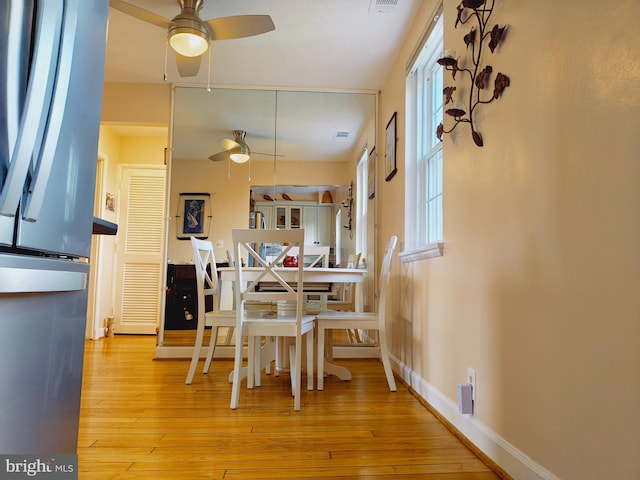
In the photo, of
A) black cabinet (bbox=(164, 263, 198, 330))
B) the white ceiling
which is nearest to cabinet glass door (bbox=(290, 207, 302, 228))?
the white ceiling

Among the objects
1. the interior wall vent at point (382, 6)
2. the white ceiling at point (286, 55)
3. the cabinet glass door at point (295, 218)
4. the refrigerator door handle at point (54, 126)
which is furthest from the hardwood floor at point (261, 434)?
the interior wall vent at point (382, 6)

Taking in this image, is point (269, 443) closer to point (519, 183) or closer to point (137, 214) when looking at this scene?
point (519, 183)

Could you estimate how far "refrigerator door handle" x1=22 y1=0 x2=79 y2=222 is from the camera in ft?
2.27

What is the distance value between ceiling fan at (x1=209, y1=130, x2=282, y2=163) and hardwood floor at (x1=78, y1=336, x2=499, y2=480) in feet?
6.85

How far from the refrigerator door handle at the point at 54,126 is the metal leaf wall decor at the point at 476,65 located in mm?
1482

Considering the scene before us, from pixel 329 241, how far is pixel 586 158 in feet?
10.7

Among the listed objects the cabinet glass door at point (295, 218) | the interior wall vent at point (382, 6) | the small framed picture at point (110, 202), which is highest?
the interior wall vent at point (382, 6)

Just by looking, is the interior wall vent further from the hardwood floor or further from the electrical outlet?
the hardwood floor

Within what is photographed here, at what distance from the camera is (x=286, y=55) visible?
3.83 metres

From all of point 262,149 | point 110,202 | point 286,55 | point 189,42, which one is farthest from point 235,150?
point 110,202

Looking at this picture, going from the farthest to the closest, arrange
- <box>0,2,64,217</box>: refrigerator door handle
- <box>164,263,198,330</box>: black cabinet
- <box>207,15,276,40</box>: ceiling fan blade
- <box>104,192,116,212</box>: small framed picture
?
<box>104,192,116,212</box>: small framed picture
<box>164,263,198,330</box>: black cabinet
<box>207,15,276,40</box>: ceiling fan blade
<box>0,2,64,217</box>: refrigerator door handle

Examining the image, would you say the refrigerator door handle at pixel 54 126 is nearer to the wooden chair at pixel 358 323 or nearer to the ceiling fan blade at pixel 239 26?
the ceiling fan blade at pixel 239 26

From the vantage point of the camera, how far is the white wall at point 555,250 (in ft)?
3.66

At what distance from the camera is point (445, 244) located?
244cm
